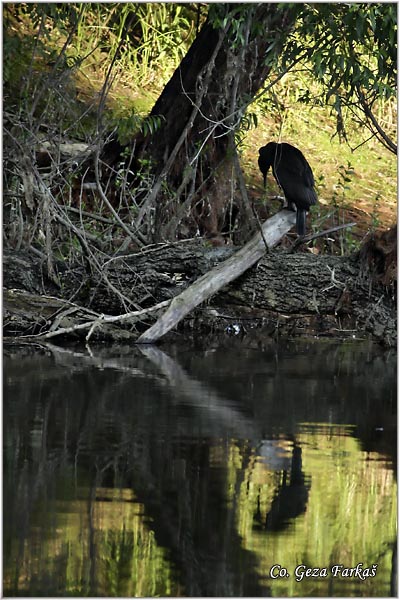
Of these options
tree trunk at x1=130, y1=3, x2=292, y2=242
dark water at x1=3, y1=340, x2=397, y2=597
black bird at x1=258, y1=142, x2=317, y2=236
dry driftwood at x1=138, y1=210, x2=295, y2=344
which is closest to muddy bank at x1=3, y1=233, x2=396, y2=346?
dry driftwood at x1=138, y1=210, x2=295, y2=344

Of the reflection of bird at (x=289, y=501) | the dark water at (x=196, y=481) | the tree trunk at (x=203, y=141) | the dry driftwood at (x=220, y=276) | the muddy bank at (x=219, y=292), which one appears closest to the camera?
the dark water at (x=196, y=481)

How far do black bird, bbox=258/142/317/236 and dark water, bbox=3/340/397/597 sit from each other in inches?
78.5

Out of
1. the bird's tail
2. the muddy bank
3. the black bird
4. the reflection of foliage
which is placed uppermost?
the black bird

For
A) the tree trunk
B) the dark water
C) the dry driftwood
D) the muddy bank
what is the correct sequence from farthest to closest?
the tree trunk → the muddy bank → the dry driftwood → the dark water

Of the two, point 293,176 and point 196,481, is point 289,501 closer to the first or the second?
point 196,481

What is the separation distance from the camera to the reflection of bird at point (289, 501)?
13.1 ft

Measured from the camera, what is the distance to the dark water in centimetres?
351

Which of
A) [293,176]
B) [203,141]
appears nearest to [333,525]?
[293,176]

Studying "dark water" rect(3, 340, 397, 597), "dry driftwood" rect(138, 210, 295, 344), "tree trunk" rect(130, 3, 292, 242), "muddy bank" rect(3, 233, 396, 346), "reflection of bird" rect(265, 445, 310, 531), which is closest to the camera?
"dark water" rect(3, 340, 397, 597)

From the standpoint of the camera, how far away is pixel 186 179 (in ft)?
32.0

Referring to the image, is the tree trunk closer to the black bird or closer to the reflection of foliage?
the black bird

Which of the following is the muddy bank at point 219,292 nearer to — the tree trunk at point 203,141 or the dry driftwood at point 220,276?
the dry driftwood at point 220,276

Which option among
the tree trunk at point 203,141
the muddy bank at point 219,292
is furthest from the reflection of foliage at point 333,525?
the tree trunk at point 203,141

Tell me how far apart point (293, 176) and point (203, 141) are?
152cm
